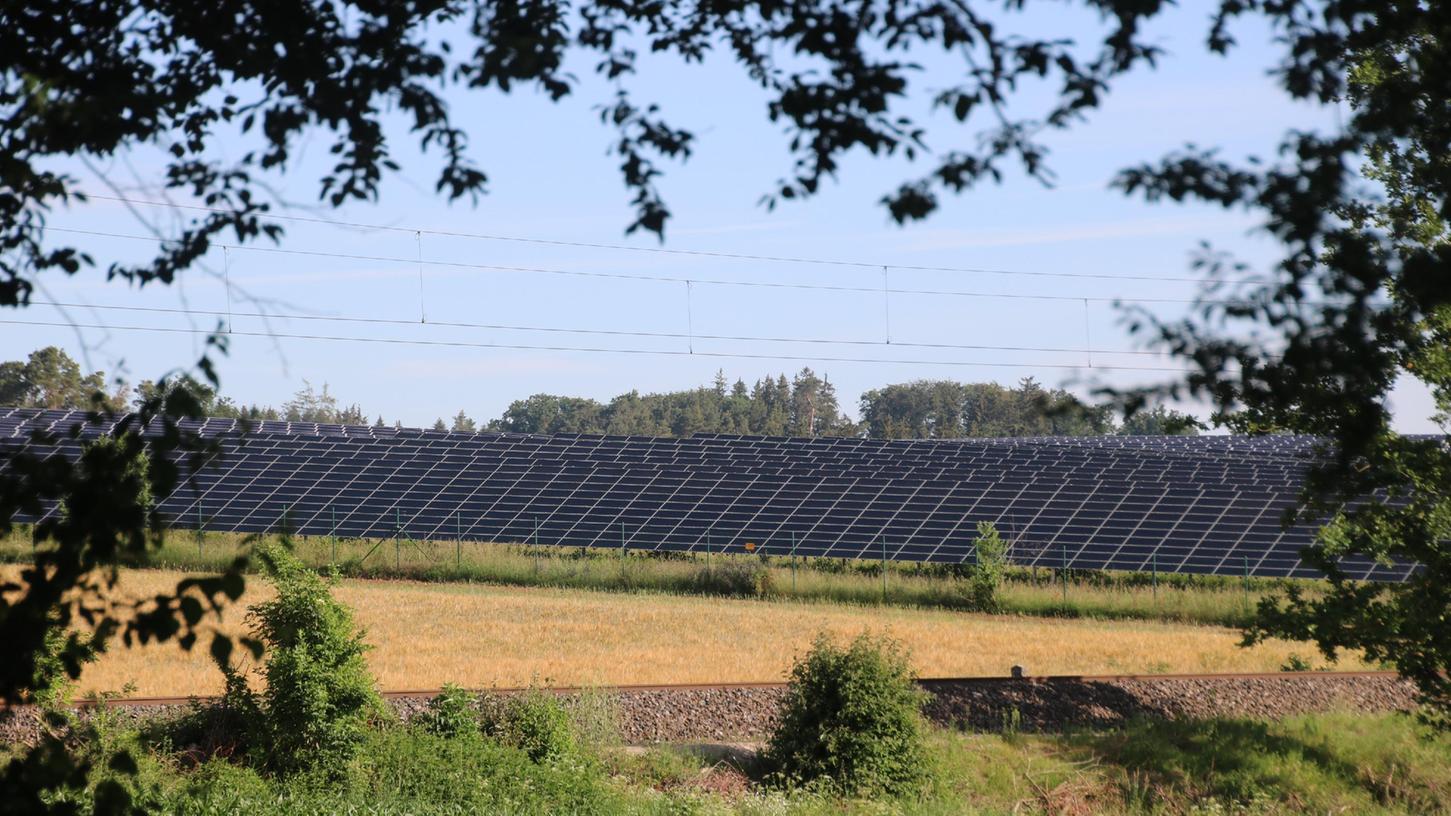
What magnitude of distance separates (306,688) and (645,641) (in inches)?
448

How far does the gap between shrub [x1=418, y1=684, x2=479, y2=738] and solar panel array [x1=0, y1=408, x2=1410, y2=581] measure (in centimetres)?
1721

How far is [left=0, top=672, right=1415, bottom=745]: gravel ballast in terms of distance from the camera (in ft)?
50.9

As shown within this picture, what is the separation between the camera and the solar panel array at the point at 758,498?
33.2 meters

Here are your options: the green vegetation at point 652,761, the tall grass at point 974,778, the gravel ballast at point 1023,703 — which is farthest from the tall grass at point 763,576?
the green vegetation at point 652,761

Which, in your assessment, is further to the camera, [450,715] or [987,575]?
[987,575]

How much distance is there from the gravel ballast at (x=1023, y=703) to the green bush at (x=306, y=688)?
1.32 metres

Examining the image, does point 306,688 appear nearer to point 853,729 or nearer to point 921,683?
point 853,729

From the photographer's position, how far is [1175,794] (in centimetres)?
1502

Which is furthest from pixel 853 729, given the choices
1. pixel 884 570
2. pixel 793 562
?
pixel 793 562

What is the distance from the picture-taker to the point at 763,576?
32750mm

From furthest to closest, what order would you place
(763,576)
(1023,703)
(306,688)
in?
(763,576), (1023,703), (306,688)

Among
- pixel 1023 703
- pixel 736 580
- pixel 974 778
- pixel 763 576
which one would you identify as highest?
pixel 763 576

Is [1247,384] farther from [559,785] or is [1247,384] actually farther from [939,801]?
[939,801]

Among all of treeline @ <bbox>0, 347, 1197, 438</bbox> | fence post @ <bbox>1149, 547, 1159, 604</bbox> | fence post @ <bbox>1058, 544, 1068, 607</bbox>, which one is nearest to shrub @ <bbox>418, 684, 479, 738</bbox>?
fence post @ <bbox>1058, 544, 1068, 607</bbox>
